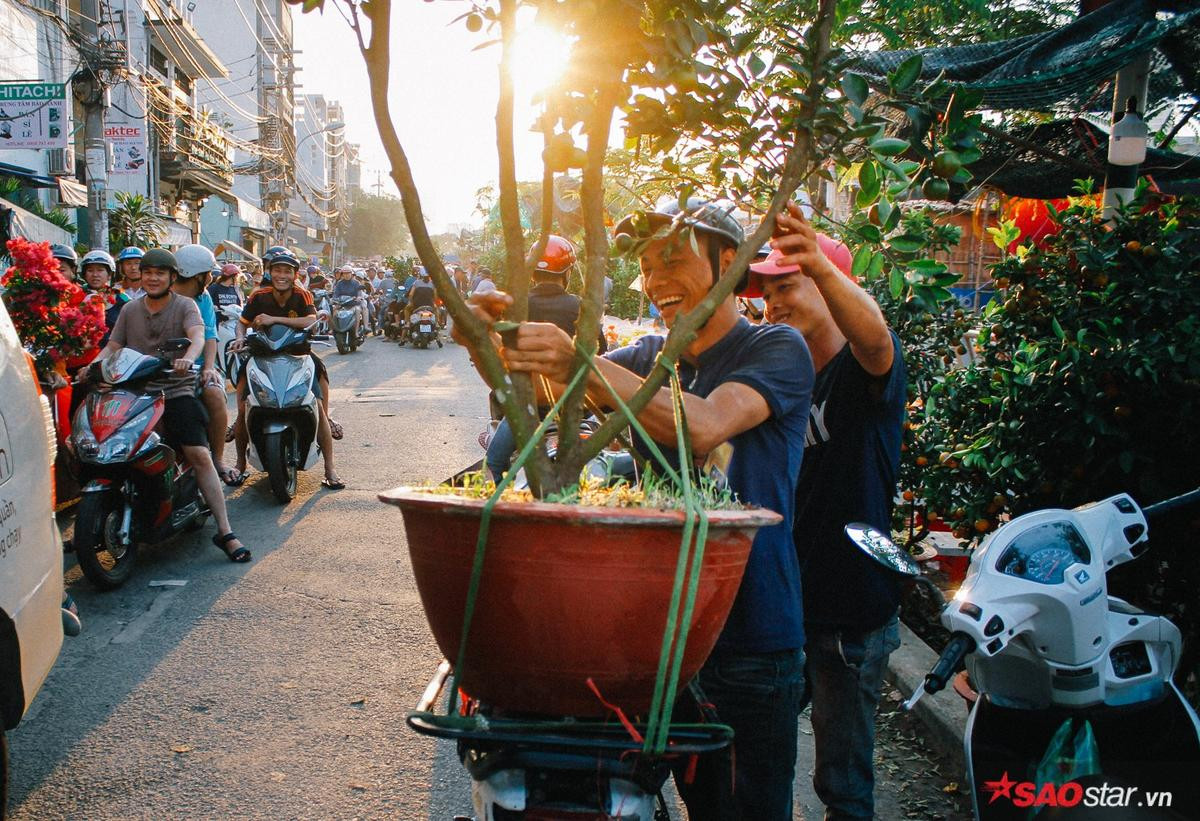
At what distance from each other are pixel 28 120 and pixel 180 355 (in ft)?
31.3

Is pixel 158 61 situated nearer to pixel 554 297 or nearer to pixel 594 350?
pixel 554 297

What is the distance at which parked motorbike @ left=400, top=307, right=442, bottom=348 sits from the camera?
66.2 ft

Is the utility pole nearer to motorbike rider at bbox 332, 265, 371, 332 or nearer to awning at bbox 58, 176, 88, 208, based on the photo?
motorbike rider at bbox 332, 265, 371, 332

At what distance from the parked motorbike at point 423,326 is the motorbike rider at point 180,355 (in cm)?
1429

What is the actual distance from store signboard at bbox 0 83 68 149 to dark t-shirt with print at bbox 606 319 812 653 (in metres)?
13.7

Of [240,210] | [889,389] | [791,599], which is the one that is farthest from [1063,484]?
[240,210]

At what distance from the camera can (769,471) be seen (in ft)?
6.51

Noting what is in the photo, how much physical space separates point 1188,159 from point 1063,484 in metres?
4.45

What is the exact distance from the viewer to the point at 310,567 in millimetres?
5465

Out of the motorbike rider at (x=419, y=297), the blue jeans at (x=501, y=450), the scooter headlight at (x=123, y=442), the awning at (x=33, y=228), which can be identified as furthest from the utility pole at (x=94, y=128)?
the blue jeans at (x=501, y=450)

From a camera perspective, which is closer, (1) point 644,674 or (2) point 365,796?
(1) point 644,674

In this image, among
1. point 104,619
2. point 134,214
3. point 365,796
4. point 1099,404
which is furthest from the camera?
→ point 134,214

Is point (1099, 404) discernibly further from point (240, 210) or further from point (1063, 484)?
point (240, 210)

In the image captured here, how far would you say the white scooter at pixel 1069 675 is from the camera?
190 centimetres
